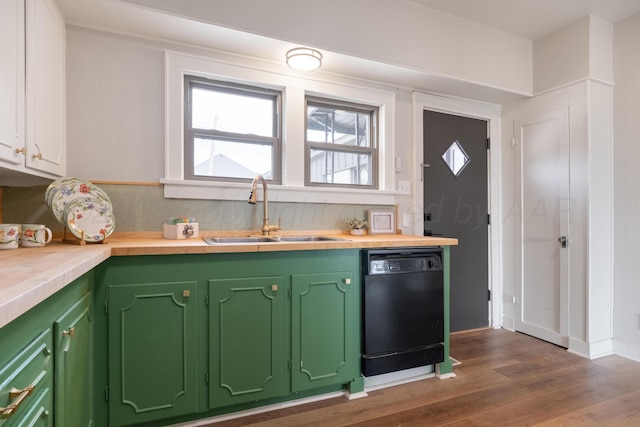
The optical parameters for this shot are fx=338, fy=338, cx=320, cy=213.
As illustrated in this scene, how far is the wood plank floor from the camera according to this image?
1847mm

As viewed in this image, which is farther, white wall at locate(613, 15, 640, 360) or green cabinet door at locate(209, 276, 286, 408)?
white wall at locate(613, 15, 640, 360)

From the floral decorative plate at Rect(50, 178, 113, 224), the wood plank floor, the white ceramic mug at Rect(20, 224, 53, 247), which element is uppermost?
the floral decorative plate at Rect(50, 178, 113, 224)

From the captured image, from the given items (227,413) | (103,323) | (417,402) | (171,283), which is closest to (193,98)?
(171,283)

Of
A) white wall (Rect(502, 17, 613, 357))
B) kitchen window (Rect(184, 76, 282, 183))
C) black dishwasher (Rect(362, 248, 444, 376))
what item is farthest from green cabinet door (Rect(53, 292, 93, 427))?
white wall (Rect(502, 17, 613, 357))

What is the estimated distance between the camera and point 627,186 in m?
2.72

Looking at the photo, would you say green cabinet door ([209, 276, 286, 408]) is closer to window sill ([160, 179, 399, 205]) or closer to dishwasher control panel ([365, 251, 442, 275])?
dishwasher control panel ([365, 251, 442, 275])

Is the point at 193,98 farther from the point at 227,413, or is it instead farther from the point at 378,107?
the point at 227,413

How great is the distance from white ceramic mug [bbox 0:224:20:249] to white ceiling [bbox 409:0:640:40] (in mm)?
2921

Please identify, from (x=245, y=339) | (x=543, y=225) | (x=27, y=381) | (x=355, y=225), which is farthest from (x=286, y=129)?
(x=543, y=225)

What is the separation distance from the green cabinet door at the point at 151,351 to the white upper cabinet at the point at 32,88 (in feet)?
2.43

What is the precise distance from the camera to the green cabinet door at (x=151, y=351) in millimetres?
1620

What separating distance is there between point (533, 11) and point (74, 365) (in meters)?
3.72

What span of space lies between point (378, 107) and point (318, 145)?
0.68m

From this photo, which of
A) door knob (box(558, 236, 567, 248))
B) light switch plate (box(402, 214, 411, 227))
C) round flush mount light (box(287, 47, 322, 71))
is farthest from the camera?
light switch plate (box(402, 214, 411, 227))
